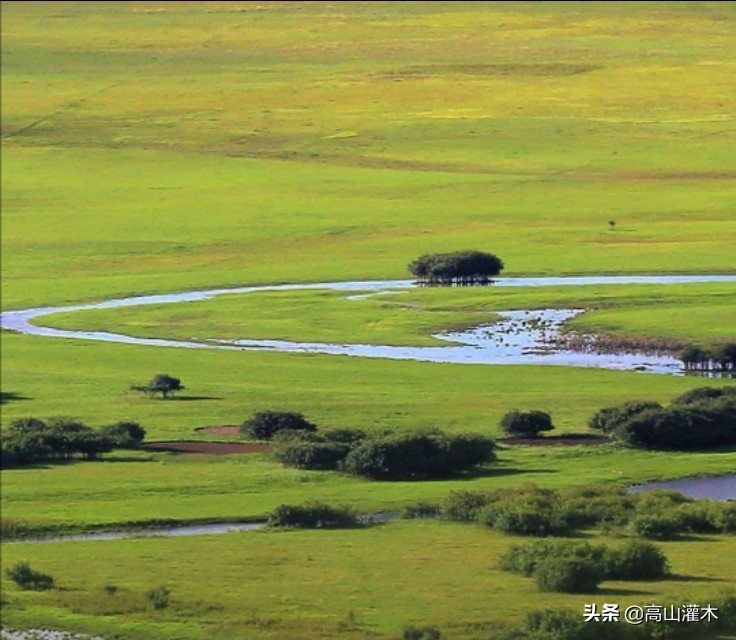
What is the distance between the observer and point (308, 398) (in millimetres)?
44500

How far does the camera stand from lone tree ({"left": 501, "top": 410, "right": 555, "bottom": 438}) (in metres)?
39.0

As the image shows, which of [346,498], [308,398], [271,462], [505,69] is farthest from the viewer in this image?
[505,69]

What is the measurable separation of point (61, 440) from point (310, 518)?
6.78m

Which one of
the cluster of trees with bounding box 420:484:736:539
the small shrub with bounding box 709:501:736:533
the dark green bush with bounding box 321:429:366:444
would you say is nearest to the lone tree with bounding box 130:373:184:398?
the dark green bush with bounding box 321:429:366:444

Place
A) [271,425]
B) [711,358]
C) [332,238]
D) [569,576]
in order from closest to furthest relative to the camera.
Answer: [569,576] < [271,425] < [711,358] < [332,238]

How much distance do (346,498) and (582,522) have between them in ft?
13.9

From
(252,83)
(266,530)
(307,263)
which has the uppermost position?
(252,83)

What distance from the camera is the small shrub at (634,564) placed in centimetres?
2688

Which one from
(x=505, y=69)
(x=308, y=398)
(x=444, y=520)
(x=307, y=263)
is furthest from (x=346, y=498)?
(x=307, y=263)

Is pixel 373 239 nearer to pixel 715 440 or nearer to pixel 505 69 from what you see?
pixel 505 69

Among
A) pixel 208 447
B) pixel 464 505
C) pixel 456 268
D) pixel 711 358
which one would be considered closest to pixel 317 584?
pixel 464 505

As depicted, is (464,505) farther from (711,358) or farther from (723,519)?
(711,358)

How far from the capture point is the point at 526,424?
38969 mm

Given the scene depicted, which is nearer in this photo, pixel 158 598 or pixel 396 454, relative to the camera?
pixel 158 598
